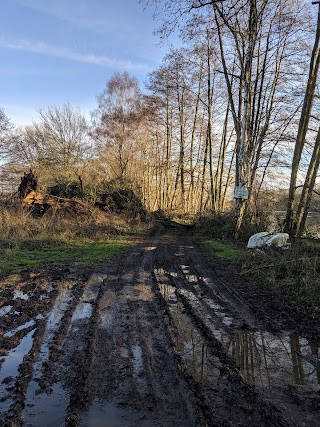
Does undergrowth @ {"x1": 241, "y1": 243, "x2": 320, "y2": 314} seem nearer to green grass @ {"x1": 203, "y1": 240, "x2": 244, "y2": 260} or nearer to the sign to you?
green grass @ {"x1": 203, "y1": 240, "x2": 244, "y2": 260}

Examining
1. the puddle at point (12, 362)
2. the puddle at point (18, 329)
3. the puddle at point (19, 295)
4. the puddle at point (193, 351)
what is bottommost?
the puddle at point (12, 362)

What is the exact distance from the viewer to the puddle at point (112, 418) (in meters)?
2.76

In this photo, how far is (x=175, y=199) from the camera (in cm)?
3206

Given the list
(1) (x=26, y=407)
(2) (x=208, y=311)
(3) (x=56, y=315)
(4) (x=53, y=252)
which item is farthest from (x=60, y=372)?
(4) (x=53, y=252)

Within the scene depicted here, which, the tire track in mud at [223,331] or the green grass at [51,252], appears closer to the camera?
the tire track in mud at [223,331]

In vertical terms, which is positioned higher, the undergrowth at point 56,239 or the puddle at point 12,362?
the undergrowth at point 56,239

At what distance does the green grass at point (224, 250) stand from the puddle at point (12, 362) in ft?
22.9

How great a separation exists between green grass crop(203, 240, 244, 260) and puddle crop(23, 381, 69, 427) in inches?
298

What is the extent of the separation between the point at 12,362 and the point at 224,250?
28.6 feet

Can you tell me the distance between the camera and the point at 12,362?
3809 mm

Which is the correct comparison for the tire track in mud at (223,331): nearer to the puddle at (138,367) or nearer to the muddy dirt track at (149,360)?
the muddy dirt track at (149,360)

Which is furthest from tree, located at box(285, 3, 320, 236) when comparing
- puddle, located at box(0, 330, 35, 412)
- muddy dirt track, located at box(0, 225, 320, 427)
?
puddle, located at box(0, 330, 35, 412)

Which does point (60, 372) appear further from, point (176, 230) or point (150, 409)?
point (176, 230)

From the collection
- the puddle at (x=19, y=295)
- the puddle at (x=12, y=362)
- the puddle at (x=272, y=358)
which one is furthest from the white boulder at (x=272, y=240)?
the puddle at (x=12, y=362)
